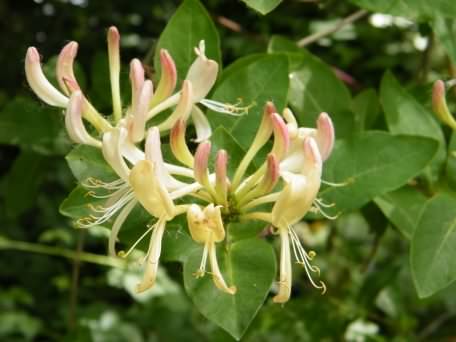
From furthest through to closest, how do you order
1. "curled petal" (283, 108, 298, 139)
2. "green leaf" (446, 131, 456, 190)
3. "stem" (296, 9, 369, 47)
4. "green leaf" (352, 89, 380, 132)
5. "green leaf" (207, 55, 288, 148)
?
"stem" (296, 9, 369, 47) → "green leaf" (352, 89, 380, 132) → "green leaf" (446, 131, 456, 190) → "green leaf" (207, 55, 288, 148) → "curled petal" (283, 108, 298, 139)

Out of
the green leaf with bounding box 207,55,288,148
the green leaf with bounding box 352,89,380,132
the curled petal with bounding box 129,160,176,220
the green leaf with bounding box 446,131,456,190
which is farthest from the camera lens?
the green leaf with bounding box 352,89,380,132

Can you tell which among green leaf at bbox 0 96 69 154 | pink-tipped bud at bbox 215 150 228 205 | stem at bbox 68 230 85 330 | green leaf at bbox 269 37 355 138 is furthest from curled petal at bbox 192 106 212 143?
stem at bbox 68 230 85 330

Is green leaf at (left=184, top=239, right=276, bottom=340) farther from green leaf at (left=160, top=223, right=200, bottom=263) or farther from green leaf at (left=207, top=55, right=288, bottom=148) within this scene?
green leaf at (left=207, top=55, right=288, bottom=148)

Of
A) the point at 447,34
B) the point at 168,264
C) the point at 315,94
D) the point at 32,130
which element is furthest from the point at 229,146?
the point at 168,264

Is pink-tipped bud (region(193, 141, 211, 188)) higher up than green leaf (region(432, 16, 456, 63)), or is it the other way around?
pink-tipped bud (region(193, 141, 211, 188))

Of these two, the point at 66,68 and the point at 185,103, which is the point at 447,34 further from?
the point at 66,68

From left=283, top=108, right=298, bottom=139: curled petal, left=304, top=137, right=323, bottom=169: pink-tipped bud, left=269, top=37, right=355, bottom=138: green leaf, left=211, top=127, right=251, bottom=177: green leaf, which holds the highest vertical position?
left=304, top=137, right=323, bottom=169: pink-tipped bud

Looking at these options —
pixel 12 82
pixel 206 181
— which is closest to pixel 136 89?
pixel 206 181
